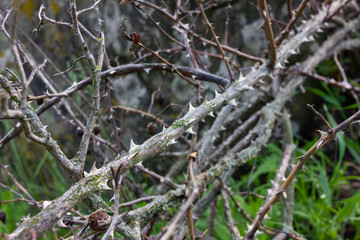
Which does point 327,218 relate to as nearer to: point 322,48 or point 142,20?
point 322,48

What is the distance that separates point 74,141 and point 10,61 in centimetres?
56

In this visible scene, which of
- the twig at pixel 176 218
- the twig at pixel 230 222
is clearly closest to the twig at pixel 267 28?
the twig at pixel 230 222

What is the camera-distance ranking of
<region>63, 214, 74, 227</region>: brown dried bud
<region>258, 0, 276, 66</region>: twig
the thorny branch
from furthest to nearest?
<region>258, 0, 276, 66</region>: twig < <region>63, 214, 74, 227</region>: brown dried bud < the thorny branch

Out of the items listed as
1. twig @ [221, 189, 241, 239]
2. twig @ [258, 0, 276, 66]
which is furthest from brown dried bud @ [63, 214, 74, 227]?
twig @ [258, 0, 276, 66]

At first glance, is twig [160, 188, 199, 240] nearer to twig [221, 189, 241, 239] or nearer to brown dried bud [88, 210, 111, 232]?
brown dried bud [88, 210, 111, 232]

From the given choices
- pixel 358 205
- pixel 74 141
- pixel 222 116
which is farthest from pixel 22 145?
pixel 358 205

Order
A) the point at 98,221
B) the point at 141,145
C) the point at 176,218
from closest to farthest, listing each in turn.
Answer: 1. the point at 176,218
2. the point at 98,221
3. the point at 141,145

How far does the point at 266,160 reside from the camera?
2.38 metres

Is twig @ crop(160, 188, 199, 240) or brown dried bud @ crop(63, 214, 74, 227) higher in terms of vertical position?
brown dried bud @ crop(63, 214, 74, 227)

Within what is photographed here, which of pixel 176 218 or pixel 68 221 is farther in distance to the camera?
pixel 68 221

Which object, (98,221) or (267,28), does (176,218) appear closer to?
(98,221)

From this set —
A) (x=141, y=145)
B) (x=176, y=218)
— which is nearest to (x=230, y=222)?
(x=141, y=145)

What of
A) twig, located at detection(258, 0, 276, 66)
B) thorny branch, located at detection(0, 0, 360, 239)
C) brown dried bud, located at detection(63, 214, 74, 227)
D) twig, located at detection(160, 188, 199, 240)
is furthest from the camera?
twig, located at detection(258, 0, 276, 66)

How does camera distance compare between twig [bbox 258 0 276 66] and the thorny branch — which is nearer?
the thorny branch
